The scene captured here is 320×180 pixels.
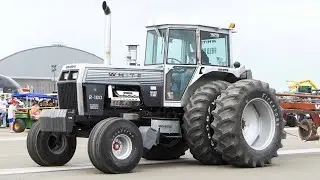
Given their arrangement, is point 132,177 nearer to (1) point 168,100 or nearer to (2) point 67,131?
(2) point 67,131

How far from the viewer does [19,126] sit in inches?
937

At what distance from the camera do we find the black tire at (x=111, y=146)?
28.0 ft

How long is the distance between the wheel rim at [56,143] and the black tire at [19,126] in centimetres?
1430

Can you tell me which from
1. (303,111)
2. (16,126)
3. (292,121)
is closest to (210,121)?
(292,121)

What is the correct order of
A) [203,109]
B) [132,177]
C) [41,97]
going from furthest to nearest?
[41,97], [203,109], [132,177]

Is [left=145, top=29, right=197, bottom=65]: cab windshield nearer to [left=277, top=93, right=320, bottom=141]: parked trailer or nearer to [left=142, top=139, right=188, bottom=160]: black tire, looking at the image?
[left=142, top=139, right=188, bottom=160]: black tire

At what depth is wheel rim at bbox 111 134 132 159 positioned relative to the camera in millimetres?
8852

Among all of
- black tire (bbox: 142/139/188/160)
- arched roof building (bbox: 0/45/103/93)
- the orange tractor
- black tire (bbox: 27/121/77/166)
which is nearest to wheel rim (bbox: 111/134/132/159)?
black tire (bbox: 27/121/77/166)

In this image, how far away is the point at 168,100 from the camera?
10.1 metres

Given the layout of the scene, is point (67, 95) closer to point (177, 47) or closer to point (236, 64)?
point (177, 47)

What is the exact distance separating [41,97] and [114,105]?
59.6 feet

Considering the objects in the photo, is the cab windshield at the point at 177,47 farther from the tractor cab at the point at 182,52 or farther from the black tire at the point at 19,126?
the black tire at the point at 19,126

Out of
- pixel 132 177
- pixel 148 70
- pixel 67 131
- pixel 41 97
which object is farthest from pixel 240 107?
pixel 41 97

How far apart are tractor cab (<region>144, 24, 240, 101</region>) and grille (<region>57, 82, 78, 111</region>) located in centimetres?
176
